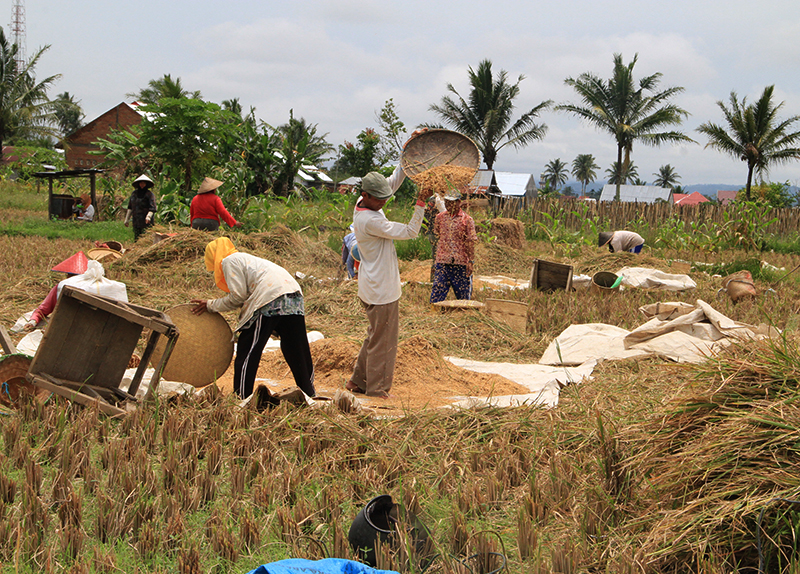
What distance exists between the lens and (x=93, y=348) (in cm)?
365

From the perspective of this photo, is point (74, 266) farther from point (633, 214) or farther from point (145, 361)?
point (633, 214)

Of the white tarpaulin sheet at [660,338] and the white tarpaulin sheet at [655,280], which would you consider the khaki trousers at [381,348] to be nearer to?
the white tarpaulin sheet at [660,338]

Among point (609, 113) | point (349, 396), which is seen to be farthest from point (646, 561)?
point (609, 113)

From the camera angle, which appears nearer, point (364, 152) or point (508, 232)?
point (508, 232)

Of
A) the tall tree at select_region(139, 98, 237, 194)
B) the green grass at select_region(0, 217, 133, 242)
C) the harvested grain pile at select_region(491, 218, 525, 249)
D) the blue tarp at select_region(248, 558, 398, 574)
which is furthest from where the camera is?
the harvested grain pile at select_region(491, 218, 525, 249)

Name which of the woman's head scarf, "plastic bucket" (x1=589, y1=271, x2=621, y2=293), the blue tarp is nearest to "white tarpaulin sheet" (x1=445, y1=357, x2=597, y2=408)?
the woman's head scarf

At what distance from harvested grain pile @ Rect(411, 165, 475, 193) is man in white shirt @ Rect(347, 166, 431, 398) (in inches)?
47.8

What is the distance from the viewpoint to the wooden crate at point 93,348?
3.43 meters

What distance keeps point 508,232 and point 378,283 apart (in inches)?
401

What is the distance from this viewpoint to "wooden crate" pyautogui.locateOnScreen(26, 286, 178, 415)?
11.3ft

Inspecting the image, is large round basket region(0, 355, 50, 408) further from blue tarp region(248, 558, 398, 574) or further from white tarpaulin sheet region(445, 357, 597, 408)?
white tarpaulin sheet region(445, 357, 597, 408)

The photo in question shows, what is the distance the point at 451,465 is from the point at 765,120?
2932cm

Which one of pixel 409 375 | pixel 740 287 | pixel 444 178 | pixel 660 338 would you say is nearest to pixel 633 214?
pixel 740 287

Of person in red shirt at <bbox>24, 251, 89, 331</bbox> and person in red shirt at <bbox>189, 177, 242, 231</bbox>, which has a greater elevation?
person in red shirt at <bbox>189, 177, 242, 231</bbox>
